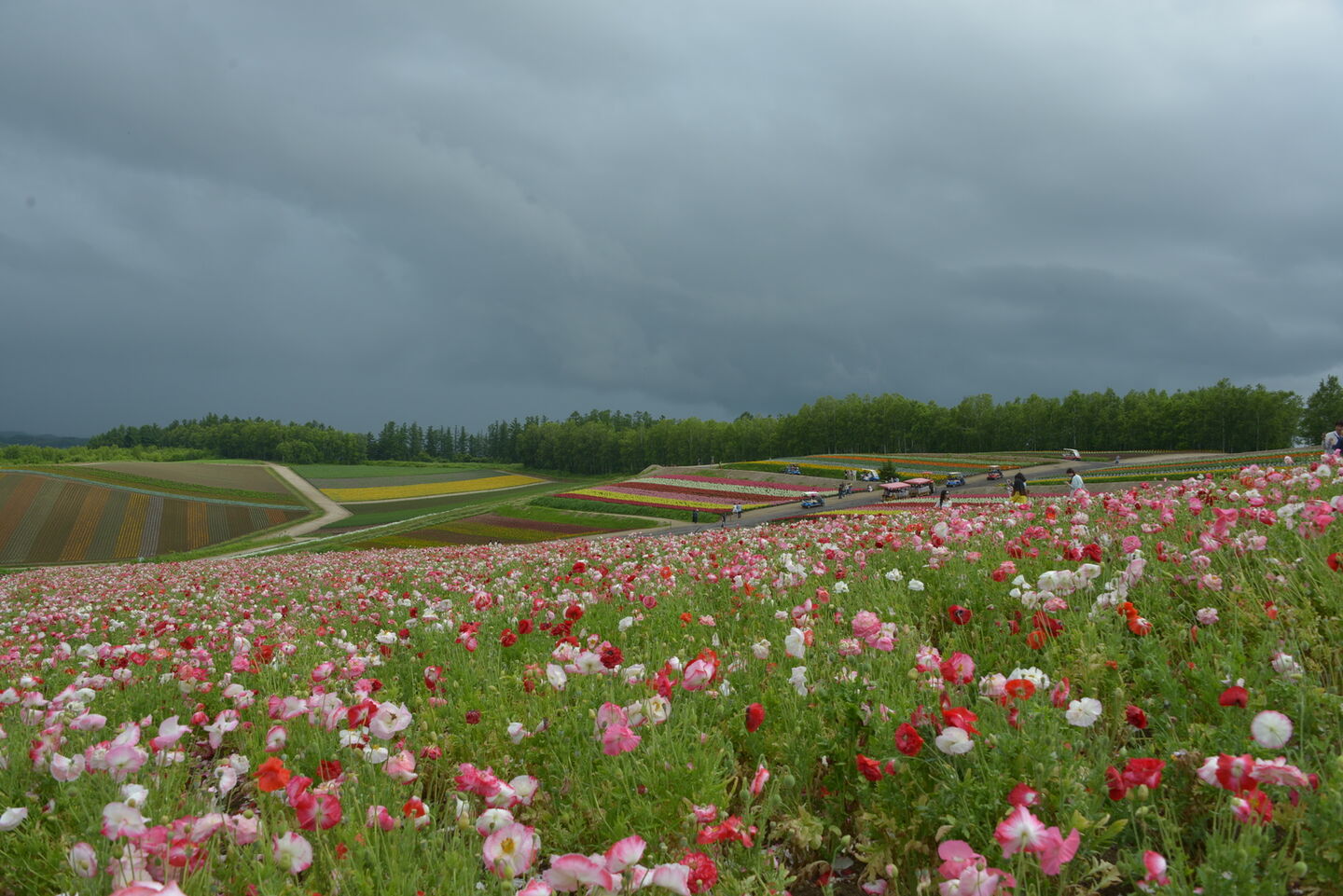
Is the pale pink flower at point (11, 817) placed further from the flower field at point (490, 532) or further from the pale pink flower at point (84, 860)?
the flower field at point (490, 532)

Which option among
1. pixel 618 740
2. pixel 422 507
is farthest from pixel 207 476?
pixel 618 740

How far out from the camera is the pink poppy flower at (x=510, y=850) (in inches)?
75.5

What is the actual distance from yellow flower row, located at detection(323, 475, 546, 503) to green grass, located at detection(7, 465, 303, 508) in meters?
6.73

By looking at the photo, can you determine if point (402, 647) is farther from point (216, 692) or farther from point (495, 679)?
point (495, 679)

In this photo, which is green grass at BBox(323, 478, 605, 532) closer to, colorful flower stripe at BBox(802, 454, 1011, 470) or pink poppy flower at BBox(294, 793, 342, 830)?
colorful flower stripe at BBox(802, 454, 1011, 470)

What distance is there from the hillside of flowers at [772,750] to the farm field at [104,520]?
46.1 metres

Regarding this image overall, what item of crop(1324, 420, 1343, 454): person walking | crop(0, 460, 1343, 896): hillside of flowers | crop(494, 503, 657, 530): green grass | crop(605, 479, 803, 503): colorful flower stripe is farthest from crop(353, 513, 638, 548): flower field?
crop(0, 460, 1343, 896): hillside of flowers

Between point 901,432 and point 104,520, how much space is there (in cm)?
9430

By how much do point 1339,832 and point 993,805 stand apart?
3.08 ft

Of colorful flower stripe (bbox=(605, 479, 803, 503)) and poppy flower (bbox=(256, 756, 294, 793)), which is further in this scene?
colorful flower stripe (bbox=(605, 479, 803, 503))

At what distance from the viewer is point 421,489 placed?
77500mm

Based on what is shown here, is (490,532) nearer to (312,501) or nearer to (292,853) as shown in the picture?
(312,501)

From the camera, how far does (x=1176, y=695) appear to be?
2.90m

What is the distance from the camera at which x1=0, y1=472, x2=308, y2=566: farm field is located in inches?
1556
